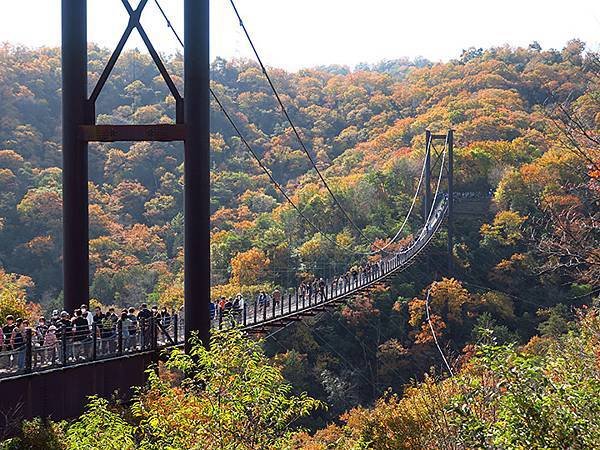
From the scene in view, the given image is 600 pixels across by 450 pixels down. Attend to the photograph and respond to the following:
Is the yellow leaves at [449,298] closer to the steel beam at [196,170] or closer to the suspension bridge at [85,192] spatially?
the suspension bridge at [85,192]

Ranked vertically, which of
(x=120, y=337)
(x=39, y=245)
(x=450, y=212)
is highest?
(x=120, y=337)

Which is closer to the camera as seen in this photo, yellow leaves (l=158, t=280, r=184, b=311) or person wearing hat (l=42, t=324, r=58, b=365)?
person wearing hat (l=42, t=324, r=58, b=365)

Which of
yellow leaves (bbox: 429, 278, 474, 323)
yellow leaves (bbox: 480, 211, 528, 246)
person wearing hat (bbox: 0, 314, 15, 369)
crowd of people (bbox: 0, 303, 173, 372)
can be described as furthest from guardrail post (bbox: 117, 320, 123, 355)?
yellow leaves (bbox: 480, 211, 528, 246)

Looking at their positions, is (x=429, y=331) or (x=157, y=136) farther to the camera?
(x=429, y=331)

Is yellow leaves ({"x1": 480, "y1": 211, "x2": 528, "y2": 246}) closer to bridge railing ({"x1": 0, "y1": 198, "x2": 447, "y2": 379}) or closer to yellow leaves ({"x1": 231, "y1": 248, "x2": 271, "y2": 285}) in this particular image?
yellow leaves ({"x1": 231, "y1": 248, "x2": 271, "y2": 285})

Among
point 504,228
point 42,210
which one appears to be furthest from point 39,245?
point 504,228

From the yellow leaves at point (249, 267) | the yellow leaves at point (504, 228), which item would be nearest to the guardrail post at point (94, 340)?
the yellow leaves at point (249, 267)

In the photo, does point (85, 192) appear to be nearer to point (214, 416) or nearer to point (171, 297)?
point (214, 416)
